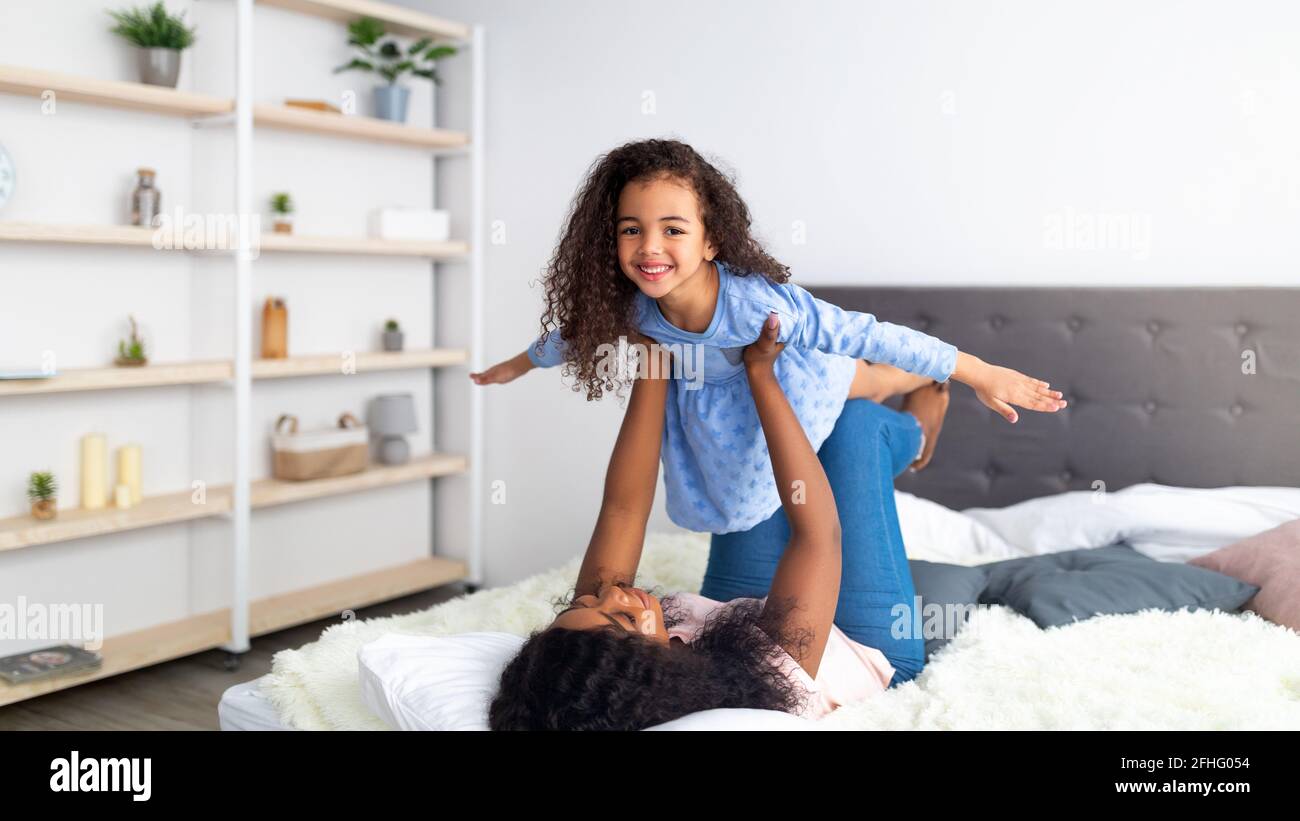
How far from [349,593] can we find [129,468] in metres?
0.86

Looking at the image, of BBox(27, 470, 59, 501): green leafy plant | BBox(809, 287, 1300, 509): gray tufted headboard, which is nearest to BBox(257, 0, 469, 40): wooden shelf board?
BBox(27, 470, 59, 501): green leafy plant

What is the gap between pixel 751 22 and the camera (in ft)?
11.3

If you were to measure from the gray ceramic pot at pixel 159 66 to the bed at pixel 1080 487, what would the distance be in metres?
1.75

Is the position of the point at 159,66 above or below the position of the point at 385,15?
below

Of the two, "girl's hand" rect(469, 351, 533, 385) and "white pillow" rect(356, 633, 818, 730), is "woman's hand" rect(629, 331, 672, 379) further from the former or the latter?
"white pillow" rect(356, 633, 818, 730)

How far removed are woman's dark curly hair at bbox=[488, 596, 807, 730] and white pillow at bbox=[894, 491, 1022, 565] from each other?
1247 mm

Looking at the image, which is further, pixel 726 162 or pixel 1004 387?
pixel 726 162

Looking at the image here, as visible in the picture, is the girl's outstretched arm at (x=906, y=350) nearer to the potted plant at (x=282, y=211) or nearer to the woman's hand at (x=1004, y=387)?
the woman's hand at (x=1004, y=387)

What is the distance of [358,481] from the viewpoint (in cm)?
357

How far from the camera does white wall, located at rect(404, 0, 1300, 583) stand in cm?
284

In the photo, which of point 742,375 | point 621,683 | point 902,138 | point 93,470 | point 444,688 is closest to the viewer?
point 621,683

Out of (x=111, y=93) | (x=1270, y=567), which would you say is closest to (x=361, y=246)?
(x=111, y=93)

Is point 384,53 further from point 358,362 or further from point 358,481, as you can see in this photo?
point 358,481
